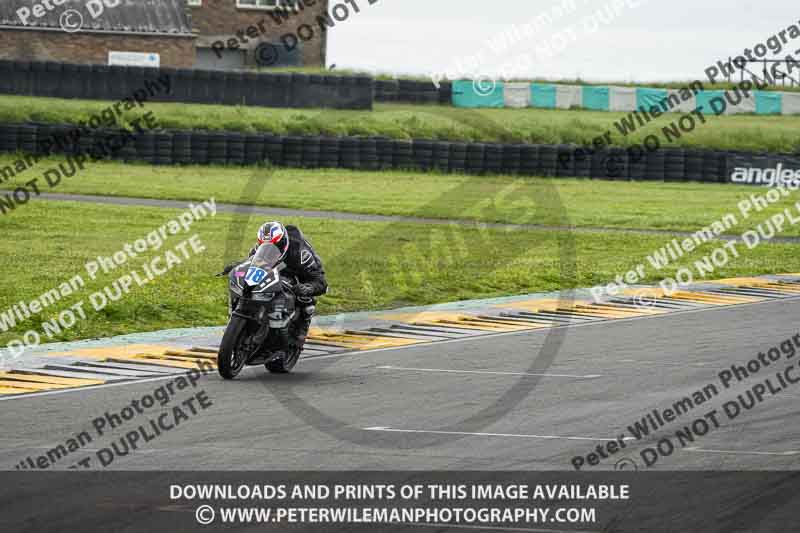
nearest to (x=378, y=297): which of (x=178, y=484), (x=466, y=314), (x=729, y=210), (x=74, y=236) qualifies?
Answer: (x=466, y=314)

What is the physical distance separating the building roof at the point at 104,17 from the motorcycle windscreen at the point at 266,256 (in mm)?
38735

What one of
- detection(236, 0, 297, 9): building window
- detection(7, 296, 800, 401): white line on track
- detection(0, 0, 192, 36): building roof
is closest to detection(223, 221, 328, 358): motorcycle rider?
detection(7, 296, 800, 401): white line on track

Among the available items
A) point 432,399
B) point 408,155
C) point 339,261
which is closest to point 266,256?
point 432,399

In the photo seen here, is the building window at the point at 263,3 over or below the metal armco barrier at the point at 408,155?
over

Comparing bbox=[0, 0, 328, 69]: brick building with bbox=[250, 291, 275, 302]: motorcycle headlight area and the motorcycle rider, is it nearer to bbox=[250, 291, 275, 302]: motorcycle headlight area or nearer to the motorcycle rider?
the motorcycle rider

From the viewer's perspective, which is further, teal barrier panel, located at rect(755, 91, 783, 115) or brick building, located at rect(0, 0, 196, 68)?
teal barrier panel, located at rect(755, 91, 783, 115)

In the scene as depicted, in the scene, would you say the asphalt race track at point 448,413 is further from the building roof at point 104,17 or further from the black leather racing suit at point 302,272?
the building roof at point 104,17

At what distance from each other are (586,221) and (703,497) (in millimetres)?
23011

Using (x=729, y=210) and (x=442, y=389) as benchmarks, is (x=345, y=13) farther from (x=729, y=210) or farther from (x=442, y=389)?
(x=442, y=389)

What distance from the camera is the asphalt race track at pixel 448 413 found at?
9.48 metres

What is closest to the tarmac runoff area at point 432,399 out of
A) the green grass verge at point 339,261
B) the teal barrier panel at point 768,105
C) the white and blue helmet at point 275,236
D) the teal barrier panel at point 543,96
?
the white and blue helmet at point 275,236

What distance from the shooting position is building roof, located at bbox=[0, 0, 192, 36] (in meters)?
50.1

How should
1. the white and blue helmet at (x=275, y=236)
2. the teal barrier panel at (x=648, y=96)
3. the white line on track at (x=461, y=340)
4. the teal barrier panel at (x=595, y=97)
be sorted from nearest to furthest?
the white line on track at (x=461, y=340) → the white and blue helmet at (x=275, y=236) → the teal barrier panel at (x=648, y=96) → the teal barrier panel at (x=595, y=97)

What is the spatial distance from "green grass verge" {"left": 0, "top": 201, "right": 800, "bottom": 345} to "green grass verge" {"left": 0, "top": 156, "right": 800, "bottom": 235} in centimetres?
261
